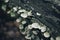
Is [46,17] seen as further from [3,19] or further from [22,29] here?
[3,19]

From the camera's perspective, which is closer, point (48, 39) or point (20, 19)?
point (48, 39)

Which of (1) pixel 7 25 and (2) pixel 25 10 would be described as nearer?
(2) pixel 25 10

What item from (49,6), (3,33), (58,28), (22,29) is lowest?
(3,33)

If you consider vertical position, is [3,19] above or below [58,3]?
below

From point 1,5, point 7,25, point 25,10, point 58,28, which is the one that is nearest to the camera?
point 58,28

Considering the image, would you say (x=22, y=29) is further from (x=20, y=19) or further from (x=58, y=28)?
(x=58, y=28)

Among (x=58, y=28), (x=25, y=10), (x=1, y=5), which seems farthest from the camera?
(x=1, y=5)

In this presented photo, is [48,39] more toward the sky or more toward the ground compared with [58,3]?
more toward the ground

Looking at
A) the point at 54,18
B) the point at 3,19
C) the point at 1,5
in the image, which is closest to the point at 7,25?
the point at 3,19

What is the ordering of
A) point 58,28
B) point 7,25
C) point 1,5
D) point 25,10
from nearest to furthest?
point 58,28 < point 25,10 < point 1,5 < point 7,25

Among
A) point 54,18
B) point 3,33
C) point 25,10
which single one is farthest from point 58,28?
point 3,33
